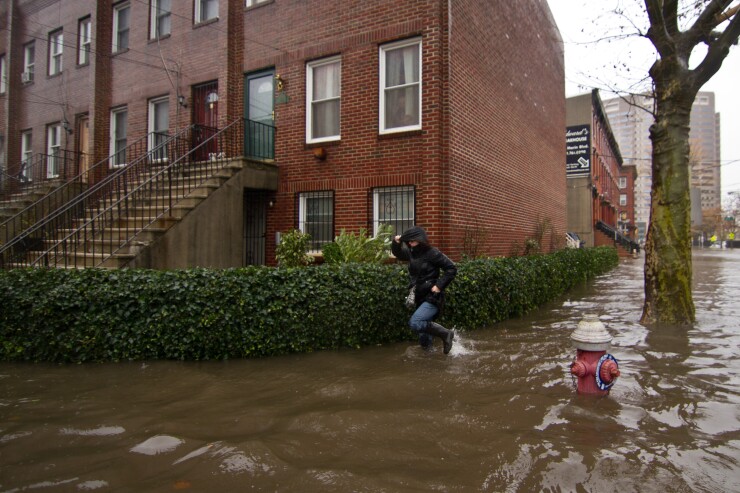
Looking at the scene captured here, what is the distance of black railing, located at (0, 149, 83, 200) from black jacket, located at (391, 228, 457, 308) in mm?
13311

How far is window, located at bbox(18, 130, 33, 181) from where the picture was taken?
57.5 ft

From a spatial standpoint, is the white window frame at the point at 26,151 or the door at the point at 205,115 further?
the white window frame at the point at 26,151

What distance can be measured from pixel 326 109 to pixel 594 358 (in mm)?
8426

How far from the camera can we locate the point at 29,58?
18.6 m

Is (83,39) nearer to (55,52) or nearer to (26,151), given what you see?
(55,52)

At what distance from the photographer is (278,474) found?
3268mm

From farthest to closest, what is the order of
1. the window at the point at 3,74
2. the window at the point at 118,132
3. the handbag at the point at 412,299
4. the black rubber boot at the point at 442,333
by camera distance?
the window at the point at 3,74, the window at the point at 118,132, the handbag at the point at 412,299, the black rubber boot at the point at 442,333

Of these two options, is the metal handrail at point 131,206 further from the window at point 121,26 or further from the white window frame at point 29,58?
the white window frame at point 29,58

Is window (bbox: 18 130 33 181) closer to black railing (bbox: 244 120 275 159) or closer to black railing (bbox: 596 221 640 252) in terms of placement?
black railing (bbox: 244 120 275 159)

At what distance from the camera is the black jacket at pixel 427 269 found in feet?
20.2

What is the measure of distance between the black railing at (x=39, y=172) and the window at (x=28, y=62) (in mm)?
3200

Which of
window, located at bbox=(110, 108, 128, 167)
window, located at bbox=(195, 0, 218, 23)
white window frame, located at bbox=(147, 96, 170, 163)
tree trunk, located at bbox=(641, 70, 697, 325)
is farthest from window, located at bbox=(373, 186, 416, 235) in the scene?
window, located at bbox=(110, 108, 128, 167)

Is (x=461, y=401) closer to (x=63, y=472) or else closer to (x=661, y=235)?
(x=63, y=472)

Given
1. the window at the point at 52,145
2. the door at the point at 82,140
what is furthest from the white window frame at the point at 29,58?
the door at the point at 82,140
